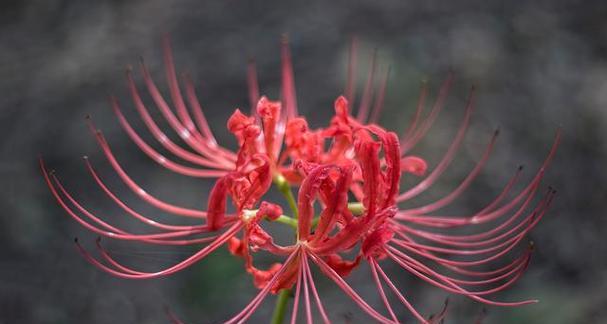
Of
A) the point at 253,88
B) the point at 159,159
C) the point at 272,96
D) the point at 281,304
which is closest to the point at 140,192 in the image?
the point at 159,159

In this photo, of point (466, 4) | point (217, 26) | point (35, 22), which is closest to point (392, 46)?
point (466, 4)

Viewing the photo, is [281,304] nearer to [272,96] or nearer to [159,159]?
[159,159]

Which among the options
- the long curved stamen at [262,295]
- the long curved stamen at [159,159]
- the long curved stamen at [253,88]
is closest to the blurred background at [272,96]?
the long curved stamen at [253,88]

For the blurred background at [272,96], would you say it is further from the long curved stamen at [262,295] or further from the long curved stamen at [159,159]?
the long curved stamen at [262,295]

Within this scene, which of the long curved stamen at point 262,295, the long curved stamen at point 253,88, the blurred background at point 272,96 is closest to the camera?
the long curved stamen at point 262,295

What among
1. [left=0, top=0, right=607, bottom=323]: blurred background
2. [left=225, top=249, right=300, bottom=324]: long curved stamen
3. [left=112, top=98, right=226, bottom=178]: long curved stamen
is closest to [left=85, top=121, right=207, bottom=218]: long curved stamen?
[left=112, top=98, right=226, bottom=178]: long curved stamen

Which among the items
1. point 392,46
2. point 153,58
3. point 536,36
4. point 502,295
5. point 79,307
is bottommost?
point 79,307

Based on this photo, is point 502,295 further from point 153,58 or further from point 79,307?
point 153,58

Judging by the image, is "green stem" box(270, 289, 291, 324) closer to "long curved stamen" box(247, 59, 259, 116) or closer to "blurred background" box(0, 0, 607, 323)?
"long curved stamen" box(247, 59, 259, 116)
